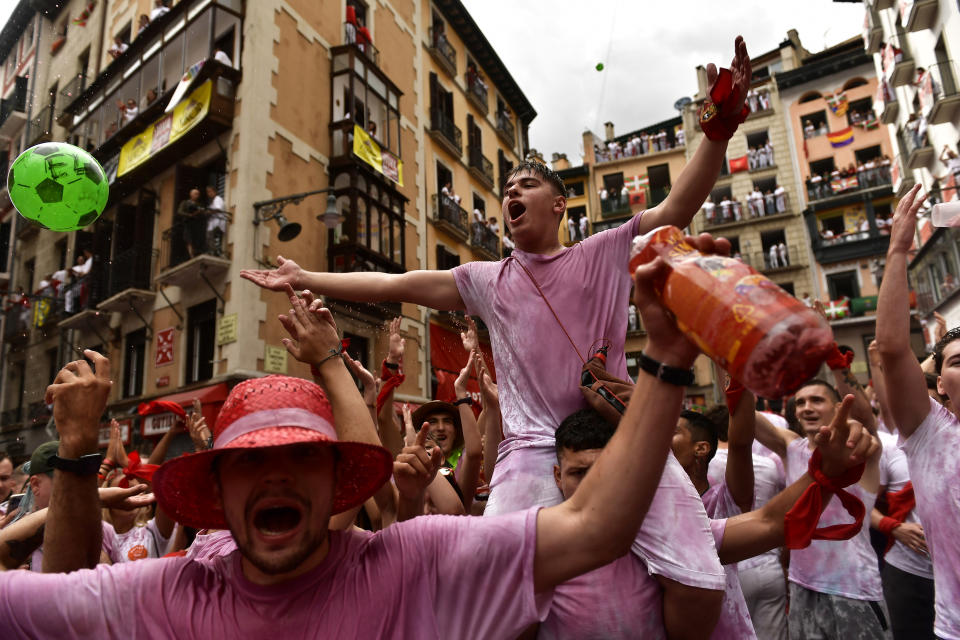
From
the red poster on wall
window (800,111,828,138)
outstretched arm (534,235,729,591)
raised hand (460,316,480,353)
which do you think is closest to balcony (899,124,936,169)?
window (800,111,828,138)

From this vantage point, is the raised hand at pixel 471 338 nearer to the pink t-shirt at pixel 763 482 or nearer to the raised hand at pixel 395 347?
the raised hand at pixel 395 347

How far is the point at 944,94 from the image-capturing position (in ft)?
60.5

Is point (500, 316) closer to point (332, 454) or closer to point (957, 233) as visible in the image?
point (332, 454)

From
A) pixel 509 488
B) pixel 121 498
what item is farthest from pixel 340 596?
pixel 121 498

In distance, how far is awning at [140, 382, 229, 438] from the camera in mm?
13352

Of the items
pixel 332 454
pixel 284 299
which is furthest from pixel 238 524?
pixel 284 299

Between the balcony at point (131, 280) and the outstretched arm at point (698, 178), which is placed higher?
the balcony at point (131, 280)

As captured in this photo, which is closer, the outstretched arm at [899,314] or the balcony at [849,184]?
the outstretched arm at [899,314]

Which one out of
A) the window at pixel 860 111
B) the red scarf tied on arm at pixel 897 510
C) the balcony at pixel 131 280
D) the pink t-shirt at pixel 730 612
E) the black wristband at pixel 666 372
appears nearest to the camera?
the black wristband at pixel 666 372

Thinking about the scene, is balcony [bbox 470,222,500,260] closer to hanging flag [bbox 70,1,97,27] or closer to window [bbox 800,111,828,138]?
hanging flag [bbox 70,1,97,27]

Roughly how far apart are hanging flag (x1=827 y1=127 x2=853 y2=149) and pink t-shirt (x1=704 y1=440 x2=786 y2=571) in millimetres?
32570

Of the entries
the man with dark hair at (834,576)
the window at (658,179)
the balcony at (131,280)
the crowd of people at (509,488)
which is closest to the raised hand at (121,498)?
the crowd of people at (509,488)

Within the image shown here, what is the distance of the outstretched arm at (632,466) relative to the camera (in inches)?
53.5

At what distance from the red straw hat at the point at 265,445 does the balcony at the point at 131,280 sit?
15.2 metres
